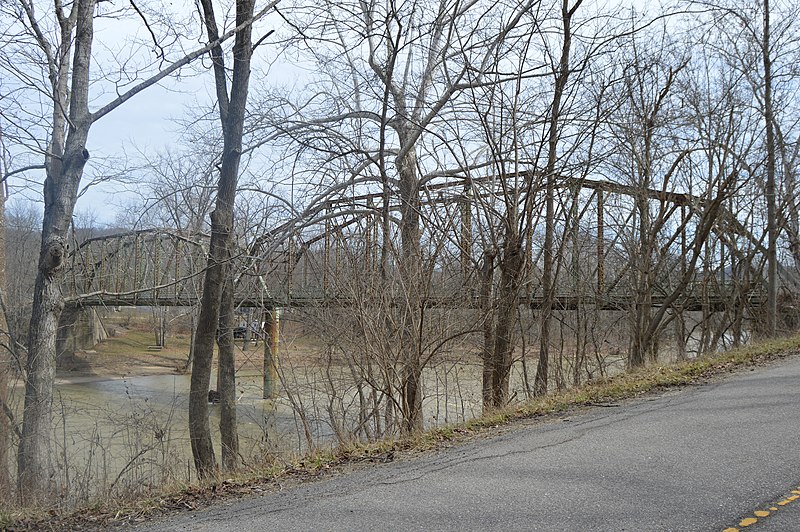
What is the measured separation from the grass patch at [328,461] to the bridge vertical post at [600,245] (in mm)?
6035

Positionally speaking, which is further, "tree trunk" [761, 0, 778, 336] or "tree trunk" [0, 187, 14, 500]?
"tree trunk" [761, 0, 778, 336]

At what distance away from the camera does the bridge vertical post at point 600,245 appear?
52.0ft

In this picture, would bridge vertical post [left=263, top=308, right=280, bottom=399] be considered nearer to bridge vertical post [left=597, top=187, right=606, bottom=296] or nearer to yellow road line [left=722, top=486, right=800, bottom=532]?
yellow road line [left=722, top=486, right=800, bottom=532]

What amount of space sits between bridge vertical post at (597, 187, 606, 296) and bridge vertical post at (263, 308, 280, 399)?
780cm

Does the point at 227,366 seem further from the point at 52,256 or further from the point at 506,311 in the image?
the point at 506,311

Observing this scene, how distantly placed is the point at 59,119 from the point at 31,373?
12.8 feet

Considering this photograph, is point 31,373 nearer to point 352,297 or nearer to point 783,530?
point 352,297

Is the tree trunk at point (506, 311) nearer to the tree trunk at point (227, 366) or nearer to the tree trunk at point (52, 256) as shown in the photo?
the tree trunk at point (227, 366)

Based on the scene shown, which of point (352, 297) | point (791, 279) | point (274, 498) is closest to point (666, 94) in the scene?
point (791, 279)

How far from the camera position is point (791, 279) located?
2014 cm

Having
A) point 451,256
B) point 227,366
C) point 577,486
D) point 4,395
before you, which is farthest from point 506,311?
point 4,395

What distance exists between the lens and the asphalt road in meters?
4.13

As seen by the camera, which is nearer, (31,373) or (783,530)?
(783,530)

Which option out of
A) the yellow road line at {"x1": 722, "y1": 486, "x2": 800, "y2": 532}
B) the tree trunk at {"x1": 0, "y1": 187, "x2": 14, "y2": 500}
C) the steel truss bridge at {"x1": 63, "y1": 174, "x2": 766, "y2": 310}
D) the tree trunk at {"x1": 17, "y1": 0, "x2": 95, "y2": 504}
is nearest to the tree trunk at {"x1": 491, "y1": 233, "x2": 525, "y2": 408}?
the steel truss bridge at {"x1": 63, "y1": 174, "x2": 766, "y2": 310}
